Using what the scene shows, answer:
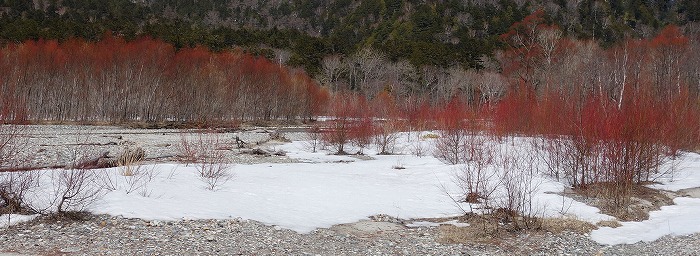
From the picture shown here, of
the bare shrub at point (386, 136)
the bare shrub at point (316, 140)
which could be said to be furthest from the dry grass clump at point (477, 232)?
the bare shrub at point (316, 140)

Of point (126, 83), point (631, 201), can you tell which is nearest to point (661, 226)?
point (631, 201)

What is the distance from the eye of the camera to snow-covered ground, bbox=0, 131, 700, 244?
37.4 feet

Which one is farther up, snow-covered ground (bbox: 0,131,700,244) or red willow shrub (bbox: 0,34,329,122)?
red willow shrub (bbox: 0,34,329,122)

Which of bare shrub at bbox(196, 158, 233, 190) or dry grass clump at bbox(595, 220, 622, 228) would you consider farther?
bare shrub at bbox(196, 158, 233, 190)

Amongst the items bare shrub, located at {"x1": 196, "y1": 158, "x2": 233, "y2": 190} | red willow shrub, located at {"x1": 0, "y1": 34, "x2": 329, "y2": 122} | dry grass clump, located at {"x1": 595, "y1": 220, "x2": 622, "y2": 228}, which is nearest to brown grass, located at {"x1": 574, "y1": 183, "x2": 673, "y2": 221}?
dry grass clump, located at {"x1": 595, "y1": 220, "x2": 622, "y2": 228}

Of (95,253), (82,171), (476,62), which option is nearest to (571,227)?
(95,253)

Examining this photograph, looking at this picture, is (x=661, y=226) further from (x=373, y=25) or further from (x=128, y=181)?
(x=373, y=25)

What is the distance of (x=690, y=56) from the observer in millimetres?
46188

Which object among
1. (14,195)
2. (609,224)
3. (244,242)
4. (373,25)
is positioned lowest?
(244,242)

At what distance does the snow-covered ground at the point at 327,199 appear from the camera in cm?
1140

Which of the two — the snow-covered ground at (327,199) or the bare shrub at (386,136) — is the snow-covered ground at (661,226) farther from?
the bare shrub at (386,136)

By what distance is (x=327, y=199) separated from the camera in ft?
46.5

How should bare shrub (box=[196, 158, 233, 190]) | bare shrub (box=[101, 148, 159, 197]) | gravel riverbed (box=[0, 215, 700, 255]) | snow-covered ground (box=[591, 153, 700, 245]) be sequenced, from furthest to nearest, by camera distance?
bare shrub (box=[196, 158, 233, 190]) → bare shrub (box=[101, 148, 159, 197]) → snow-covered ground (box=[591, 153, 700, 245]) → gravel riverbed (box=[0, 215, 700, 255])

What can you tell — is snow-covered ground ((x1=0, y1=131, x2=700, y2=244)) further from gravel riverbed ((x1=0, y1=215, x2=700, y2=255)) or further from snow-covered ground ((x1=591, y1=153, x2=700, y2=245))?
gravel riverbed ((x1=0, y1=215, x2=700, y2=255))
